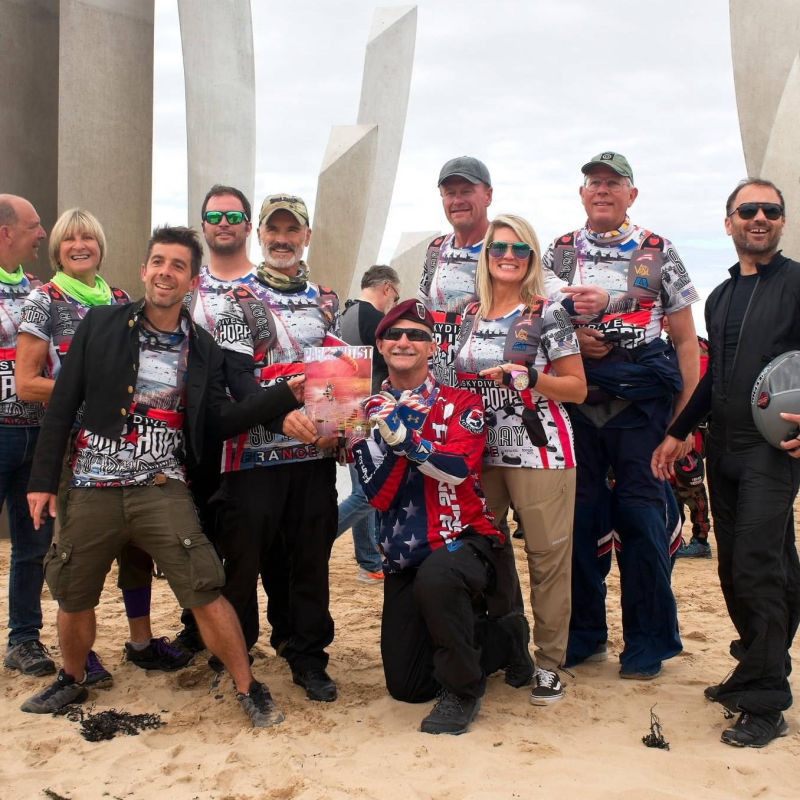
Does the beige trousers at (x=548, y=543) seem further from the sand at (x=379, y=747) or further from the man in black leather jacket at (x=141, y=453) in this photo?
the man in black leather jacket at (x=141, y=453)

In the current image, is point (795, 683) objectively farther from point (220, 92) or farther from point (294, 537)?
point (220, 92)

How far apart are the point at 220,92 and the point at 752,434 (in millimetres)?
6378

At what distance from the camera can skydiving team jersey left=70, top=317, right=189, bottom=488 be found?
132 inches

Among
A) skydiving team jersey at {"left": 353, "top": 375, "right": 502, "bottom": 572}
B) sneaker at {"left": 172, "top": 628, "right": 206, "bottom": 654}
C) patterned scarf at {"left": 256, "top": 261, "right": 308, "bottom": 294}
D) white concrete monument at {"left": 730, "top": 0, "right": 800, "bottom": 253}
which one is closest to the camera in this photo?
skydiving team jersey at {"left": 353, "top": 375, "right": 502, "bottom": 572}

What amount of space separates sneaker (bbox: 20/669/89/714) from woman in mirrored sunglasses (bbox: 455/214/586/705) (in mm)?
1837

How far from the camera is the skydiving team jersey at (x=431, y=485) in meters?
3.43

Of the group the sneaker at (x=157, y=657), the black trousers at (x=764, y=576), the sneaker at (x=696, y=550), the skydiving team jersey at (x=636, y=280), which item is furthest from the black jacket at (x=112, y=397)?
the sneaker at (x=696, y=550)

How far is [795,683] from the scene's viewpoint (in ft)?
12.4

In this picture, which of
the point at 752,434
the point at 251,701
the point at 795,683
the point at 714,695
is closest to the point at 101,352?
the point at 251,701

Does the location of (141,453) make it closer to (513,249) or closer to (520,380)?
(520,380)

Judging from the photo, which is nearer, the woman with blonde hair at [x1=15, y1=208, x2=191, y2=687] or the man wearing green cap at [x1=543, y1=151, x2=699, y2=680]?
the woman with blonde hair at [x1=15, y1=208, x2=191, y2=687]

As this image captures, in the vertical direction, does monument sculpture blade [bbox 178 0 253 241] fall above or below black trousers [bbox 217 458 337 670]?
above

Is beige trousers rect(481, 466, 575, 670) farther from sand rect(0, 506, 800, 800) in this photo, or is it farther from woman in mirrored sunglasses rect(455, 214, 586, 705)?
sand rect(0, 506, 800, 800)

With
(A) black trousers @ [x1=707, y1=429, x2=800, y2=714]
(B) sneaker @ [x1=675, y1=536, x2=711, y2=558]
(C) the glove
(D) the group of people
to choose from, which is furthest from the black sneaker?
(B) sneaker @ [x1=675, y1=536, x2=711, y2=558]
